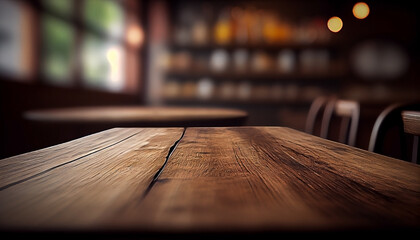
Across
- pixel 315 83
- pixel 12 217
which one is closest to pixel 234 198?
pixel 12 217

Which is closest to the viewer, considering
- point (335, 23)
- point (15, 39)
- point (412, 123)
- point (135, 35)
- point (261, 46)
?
point (412, 123)

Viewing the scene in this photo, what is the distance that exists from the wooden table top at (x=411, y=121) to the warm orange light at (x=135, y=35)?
4099 mm

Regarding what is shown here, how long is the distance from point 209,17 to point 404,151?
412cm

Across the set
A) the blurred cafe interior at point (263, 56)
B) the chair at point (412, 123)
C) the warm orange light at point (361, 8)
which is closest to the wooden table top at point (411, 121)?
the chair at point (412, 123)

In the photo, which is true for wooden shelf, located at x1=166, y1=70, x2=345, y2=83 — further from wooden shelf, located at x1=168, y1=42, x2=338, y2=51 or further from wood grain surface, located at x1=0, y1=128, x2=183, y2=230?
wood grain surface, located at x1=0, y1=128, x2=183, y2=230

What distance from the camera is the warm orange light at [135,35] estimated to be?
14.6 feet

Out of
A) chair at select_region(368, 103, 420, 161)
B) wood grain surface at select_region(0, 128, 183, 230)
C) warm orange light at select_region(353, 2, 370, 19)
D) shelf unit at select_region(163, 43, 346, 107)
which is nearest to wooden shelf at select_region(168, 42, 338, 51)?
shelf unit at select_region(163, 43, 346, 107)

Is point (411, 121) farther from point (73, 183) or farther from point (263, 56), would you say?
point (263, 56)

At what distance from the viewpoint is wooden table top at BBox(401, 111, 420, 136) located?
82 cm

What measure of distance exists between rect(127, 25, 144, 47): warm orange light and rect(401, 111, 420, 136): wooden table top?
410 centimetres

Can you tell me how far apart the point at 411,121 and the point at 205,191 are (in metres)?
0.74

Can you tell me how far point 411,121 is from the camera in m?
0.84

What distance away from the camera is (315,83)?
180 inches

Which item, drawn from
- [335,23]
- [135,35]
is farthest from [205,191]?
[135,35]
